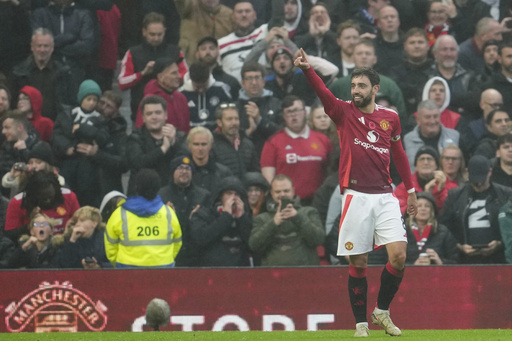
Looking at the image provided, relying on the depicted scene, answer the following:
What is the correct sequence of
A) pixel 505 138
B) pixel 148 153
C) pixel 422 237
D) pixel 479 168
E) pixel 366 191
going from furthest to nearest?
pixel 148 153, pixel 505 138, pixel 479 168, pixel 422 237, pixel 366 191

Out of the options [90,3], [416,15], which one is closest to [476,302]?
[416,15]

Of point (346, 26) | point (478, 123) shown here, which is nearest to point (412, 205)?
point (478, 123)

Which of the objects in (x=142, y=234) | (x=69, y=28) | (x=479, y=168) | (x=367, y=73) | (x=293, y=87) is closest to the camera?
(x=367, y=73)

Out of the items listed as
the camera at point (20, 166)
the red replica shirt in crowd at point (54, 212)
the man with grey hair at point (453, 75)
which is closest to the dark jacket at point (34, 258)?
the red replica shirt in crowd at point (54, 212)

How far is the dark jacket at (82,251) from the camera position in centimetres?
1174

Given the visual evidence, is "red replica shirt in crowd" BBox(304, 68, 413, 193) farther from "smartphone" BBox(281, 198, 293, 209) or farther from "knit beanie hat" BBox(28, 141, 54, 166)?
"knit beanie hat" BBox(28, 141, 54, 166)

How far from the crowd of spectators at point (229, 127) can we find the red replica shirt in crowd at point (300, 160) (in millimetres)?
19

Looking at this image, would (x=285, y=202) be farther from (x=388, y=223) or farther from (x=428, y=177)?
(x=388, y=223)

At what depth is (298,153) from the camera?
13.2m

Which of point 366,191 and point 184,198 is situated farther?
point 184,198

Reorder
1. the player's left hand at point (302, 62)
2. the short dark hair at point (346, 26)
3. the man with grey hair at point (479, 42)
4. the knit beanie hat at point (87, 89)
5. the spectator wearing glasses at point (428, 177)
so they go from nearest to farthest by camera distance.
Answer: the player's left hand at point (302, 62) → the spectator wearing glasses at point (428, 177) → the knit beanie hat at point (87, 89) → the short dark hair at point (346, 26) → the man with grey hair at point (479, 42)

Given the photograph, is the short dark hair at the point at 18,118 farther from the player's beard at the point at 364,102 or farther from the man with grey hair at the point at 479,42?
the man with grey hair at the point at 479,42

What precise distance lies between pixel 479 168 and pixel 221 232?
3357 millimetres

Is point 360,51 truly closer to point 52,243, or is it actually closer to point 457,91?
point 457,91
